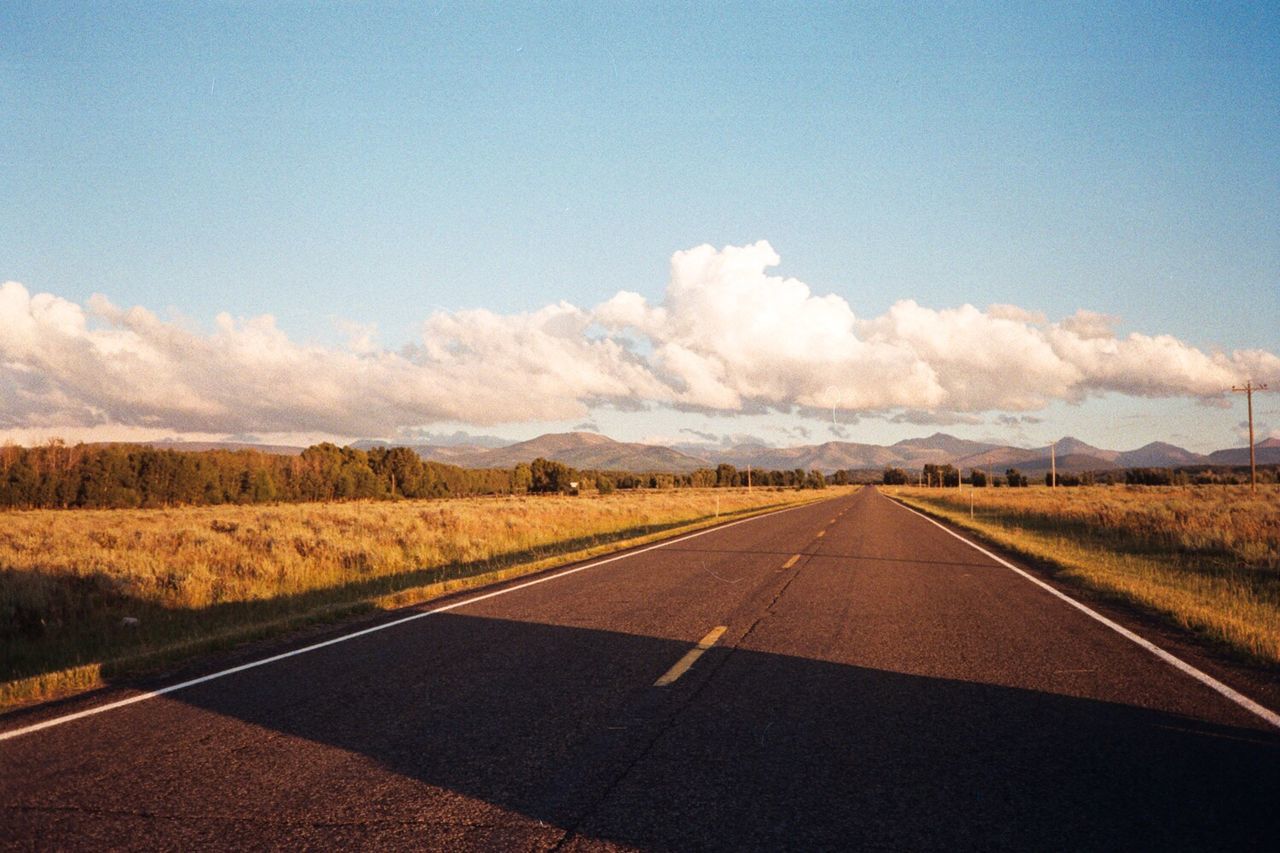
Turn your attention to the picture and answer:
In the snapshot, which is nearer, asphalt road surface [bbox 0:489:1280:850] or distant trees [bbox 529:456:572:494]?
asphalt road surface [bbox 0:489:1280:850]

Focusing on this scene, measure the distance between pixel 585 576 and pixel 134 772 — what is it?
31.9 ft

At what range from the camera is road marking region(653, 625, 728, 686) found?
22.0 feet

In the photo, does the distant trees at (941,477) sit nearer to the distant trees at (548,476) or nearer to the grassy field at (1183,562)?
the distant trees at (548,476)

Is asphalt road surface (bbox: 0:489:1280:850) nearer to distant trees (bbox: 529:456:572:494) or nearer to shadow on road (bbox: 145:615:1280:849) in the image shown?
shadow on road (bbox: 145:615:1280:849)

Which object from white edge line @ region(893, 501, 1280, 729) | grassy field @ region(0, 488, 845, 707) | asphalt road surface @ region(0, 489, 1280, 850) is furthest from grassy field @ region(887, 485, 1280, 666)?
grassy field @ region(0, 488, 845, 707)

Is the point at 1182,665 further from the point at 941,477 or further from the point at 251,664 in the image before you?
the point at 941,477

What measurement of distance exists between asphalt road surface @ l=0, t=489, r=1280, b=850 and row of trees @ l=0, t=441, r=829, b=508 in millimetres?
81205

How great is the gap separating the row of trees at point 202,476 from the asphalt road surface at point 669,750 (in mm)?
81205

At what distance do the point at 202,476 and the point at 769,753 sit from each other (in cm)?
9320

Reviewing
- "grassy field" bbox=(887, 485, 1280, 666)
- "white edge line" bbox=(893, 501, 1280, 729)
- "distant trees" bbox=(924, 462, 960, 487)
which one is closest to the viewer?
"white edge line" bbox=(893, 501, 1280, 729)

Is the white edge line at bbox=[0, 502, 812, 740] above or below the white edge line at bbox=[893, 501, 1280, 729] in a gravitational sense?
below

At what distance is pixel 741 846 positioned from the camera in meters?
3.62

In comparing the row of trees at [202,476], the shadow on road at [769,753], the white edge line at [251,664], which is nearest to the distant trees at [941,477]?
the row of trees at [202,476]

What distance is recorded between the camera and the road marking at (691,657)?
6.71 meters
